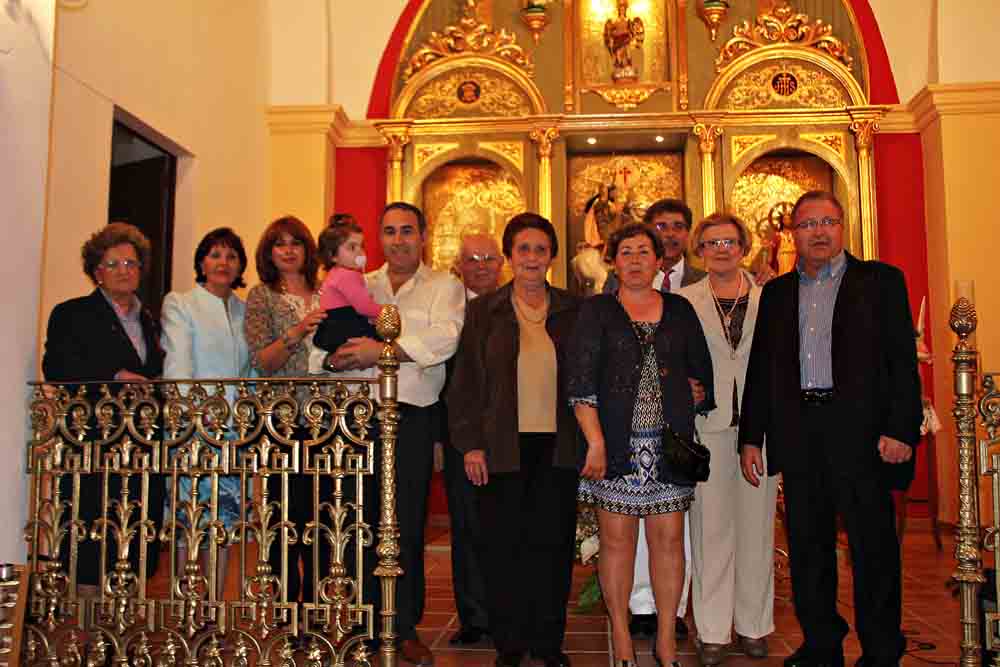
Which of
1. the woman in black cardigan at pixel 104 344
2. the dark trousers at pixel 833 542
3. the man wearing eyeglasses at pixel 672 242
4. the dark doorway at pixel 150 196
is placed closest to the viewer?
the dark trousers at pixel 833 542

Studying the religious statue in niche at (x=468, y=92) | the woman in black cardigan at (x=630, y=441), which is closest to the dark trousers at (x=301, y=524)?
the woman in black cardigan at (x=630, y=441)

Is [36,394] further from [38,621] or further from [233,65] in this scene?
[233,65]

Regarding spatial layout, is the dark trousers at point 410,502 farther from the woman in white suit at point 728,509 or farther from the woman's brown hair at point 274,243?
the woman in white suit at point 728,509

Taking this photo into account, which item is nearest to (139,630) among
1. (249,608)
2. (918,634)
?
(249,608)

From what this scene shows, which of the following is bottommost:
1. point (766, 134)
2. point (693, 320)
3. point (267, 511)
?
point (267, 511)

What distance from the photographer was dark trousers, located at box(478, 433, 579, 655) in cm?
339

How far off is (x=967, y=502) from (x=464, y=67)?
245 inches

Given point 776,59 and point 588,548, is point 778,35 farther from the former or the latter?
point 588,548

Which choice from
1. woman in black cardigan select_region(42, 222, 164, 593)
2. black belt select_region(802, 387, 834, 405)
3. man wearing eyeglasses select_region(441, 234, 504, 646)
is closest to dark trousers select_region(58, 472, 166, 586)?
woman in black cardigan select_region(42, 222, 164, 593)

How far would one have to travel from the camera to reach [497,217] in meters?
8.34

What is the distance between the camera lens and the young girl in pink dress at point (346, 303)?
3480 mm

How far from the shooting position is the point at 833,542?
338 cm

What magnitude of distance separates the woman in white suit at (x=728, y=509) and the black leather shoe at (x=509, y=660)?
0.69 metres

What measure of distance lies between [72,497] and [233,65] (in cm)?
471
